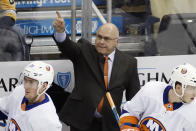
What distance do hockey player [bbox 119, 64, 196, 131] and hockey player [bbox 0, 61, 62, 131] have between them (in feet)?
2.14

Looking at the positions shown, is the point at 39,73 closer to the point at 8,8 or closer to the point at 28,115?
the point at 28,115

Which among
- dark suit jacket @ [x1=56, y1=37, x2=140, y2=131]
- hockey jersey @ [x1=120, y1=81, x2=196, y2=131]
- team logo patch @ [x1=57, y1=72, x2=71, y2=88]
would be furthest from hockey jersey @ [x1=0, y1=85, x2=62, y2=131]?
team logo patch @ [x1=57, y1=72, x2=71, y2=88]

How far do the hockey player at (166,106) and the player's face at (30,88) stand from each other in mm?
778

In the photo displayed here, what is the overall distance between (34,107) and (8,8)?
1457 mm

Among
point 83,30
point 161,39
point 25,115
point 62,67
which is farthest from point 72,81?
point 25,115

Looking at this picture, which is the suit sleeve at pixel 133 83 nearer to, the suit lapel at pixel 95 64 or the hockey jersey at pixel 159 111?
the suit lapel at pixel 95 64

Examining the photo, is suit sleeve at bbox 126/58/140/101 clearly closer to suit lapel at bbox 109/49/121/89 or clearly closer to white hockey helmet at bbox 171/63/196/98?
suit lapel at bbox 109/49/121/89

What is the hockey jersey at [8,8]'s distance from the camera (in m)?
5.35

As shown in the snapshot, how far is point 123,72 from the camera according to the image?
530cm

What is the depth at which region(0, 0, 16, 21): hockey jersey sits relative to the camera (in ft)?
17.6

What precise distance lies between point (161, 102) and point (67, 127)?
153cm

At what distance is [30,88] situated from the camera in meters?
4.27

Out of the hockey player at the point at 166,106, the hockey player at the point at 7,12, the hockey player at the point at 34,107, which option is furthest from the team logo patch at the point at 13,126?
the hockey player at the point at 7,12

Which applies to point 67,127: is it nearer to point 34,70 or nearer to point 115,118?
point 115,118
